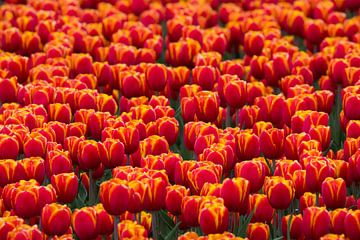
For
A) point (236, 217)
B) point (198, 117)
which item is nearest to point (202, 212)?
point (236, 217)

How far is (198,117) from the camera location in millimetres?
5406

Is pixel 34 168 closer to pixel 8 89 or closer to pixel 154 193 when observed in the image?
pixel 154 193

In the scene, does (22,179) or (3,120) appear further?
(3,120)

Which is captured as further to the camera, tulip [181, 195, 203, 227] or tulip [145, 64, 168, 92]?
tulip [145, 64, 168, 92]

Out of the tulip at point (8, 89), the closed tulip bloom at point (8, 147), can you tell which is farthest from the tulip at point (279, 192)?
the tulip at point (8, 89)

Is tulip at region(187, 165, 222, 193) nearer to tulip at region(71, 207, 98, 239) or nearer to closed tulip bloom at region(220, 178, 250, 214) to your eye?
closed tulip bloom at region(220, 178, 250, 214)

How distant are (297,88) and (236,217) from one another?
5.83 feet

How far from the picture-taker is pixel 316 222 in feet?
13.0

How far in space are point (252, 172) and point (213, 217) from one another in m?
0.58

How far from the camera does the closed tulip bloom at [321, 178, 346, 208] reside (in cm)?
423

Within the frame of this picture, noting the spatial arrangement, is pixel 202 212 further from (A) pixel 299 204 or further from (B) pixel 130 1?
(B) pixel 130 1

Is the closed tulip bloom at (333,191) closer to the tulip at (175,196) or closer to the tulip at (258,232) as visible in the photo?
the tulip at (258,232)

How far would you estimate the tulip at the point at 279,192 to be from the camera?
421 cm

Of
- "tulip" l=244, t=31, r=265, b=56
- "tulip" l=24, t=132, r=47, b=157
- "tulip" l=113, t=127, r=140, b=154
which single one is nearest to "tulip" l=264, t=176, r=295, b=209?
"tulip" l=113, t=127, r=140, b=154
